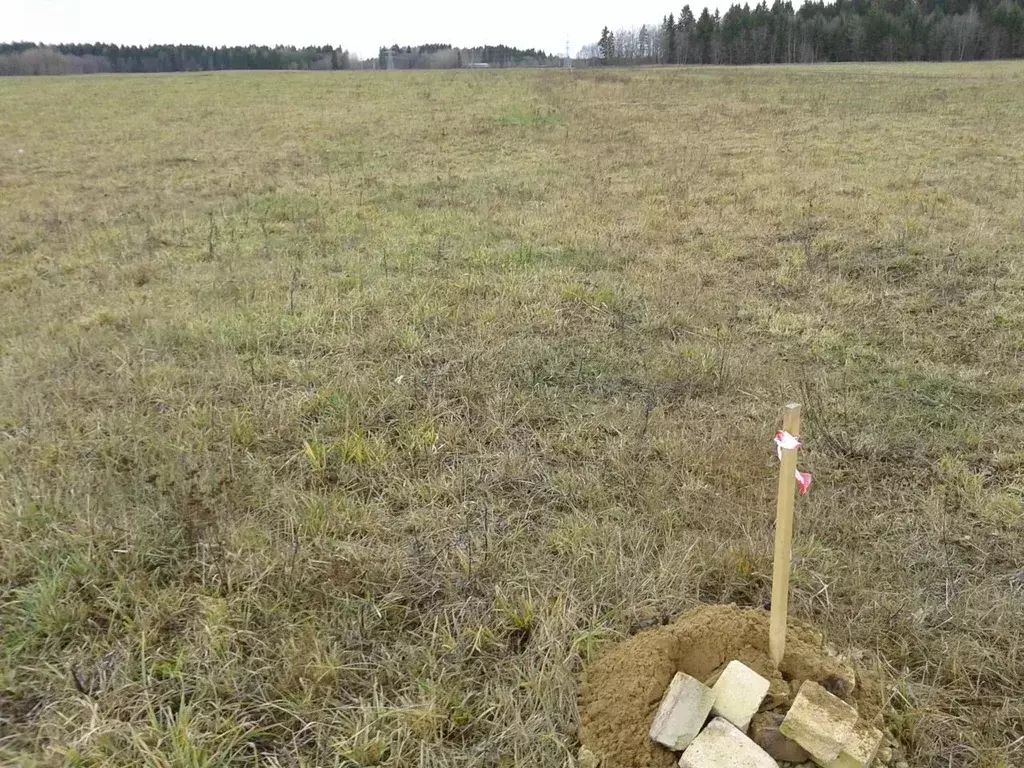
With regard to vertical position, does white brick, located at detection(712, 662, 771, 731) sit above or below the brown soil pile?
above

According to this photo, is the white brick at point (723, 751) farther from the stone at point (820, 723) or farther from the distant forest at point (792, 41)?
the distant forest at point (792, 41)

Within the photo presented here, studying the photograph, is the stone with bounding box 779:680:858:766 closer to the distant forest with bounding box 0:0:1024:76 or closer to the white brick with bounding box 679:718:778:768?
the white brick with bounding box 679:718:778:768

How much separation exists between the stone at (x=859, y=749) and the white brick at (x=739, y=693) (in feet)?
0.79

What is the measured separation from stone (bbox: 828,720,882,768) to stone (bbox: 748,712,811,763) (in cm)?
9

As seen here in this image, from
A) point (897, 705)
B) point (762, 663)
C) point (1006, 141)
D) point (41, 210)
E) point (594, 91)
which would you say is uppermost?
point (594, 91)

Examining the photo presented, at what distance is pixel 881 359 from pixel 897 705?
10.3 ft

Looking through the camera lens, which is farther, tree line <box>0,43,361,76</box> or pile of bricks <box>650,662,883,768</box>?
tree line <box>0,43,361,76</box>

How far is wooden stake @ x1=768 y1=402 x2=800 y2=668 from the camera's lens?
192 cm

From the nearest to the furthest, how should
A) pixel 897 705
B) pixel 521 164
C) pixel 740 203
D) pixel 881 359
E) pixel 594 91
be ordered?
pixel 897 705 → pixel 881 359 → pixel 740 203 → pixel 521 164 → pixel 594 91

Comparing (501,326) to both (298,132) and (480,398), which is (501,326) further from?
(298,132)

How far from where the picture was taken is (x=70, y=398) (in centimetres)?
411

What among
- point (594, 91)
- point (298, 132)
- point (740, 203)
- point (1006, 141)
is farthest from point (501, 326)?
point (594, 91)

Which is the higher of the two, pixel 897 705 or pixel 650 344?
pixel 650 344

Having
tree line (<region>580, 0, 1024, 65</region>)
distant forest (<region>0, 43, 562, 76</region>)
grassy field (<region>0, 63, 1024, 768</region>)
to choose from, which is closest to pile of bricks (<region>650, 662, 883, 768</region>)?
grassy field (<region>0, 63, 1024, 768</region>)
